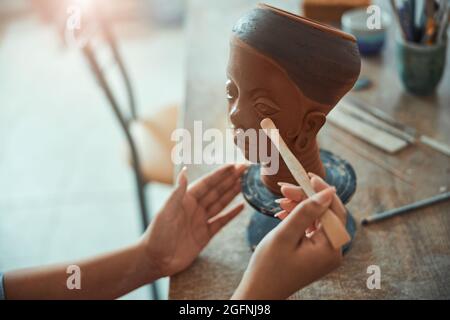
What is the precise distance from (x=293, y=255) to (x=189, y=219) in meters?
0.29

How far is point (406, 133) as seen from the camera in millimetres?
1119

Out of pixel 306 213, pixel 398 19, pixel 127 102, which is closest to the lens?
pixel 306 213

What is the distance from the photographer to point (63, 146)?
2385 millimetres

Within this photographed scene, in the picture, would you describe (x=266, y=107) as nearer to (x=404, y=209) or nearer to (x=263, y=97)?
(x=263, y=97)

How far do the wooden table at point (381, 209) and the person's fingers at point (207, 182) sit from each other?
9 cm

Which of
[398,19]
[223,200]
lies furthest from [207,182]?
[398,19]

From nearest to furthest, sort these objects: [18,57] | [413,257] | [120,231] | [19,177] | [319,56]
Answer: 1. [319,56]
2. [413,257]
3. [120,231]
4. [19,177]
5. [18,57]

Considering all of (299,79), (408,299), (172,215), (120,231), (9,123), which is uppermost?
(299,79)

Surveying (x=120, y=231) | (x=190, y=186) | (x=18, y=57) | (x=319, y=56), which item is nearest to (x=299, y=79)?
(x=319, y=56)

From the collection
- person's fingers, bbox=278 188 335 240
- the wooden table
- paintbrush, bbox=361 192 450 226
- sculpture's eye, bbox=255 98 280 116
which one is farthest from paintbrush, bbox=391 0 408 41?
person's fingers, bbox=278 188 335 240

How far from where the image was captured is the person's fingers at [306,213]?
2.22 ft

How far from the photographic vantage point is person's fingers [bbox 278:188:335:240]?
26.6 inches

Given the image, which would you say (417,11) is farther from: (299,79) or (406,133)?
(299,79)
